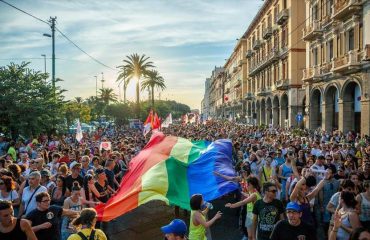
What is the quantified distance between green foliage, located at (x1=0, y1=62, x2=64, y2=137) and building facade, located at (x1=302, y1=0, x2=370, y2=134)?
62.1ft

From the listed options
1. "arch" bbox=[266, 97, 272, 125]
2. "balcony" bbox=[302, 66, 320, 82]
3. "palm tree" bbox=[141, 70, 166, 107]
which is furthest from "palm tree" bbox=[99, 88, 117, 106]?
"balcony" bbox=[302, 66, 320, 82]

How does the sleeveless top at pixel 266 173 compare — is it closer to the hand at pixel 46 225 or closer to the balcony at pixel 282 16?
the hand at pixel 46 225

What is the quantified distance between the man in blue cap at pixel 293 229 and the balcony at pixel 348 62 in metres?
21.1

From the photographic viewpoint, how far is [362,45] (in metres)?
23.1

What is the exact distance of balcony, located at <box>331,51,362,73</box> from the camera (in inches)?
914

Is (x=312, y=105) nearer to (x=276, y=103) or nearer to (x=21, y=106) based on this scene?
(x=276, y=103)

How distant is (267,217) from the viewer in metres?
5.60

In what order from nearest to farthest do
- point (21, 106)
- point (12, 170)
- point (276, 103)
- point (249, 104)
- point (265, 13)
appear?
point (12, 170), point (21, 106), point (276, 103), point (265, 13), point (249, 104)

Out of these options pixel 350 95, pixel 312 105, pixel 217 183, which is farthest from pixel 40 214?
pixel 312 105

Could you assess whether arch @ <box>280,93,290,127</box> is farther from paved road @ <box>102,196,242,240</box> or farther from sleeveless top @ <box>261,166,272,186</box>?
sleeveless top @ <box>261,166,272,186</box>

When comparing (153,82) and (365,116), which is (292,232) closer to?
(365,116)

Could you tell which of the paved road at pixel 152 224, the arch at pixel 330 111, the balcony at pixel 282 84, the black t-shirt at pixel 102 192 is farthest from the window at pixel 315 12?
the black t-shirt at pixel 102 192

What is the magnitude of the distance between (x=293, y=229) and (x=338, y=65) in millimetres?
23315

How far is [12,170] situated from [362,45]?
21701 mm
